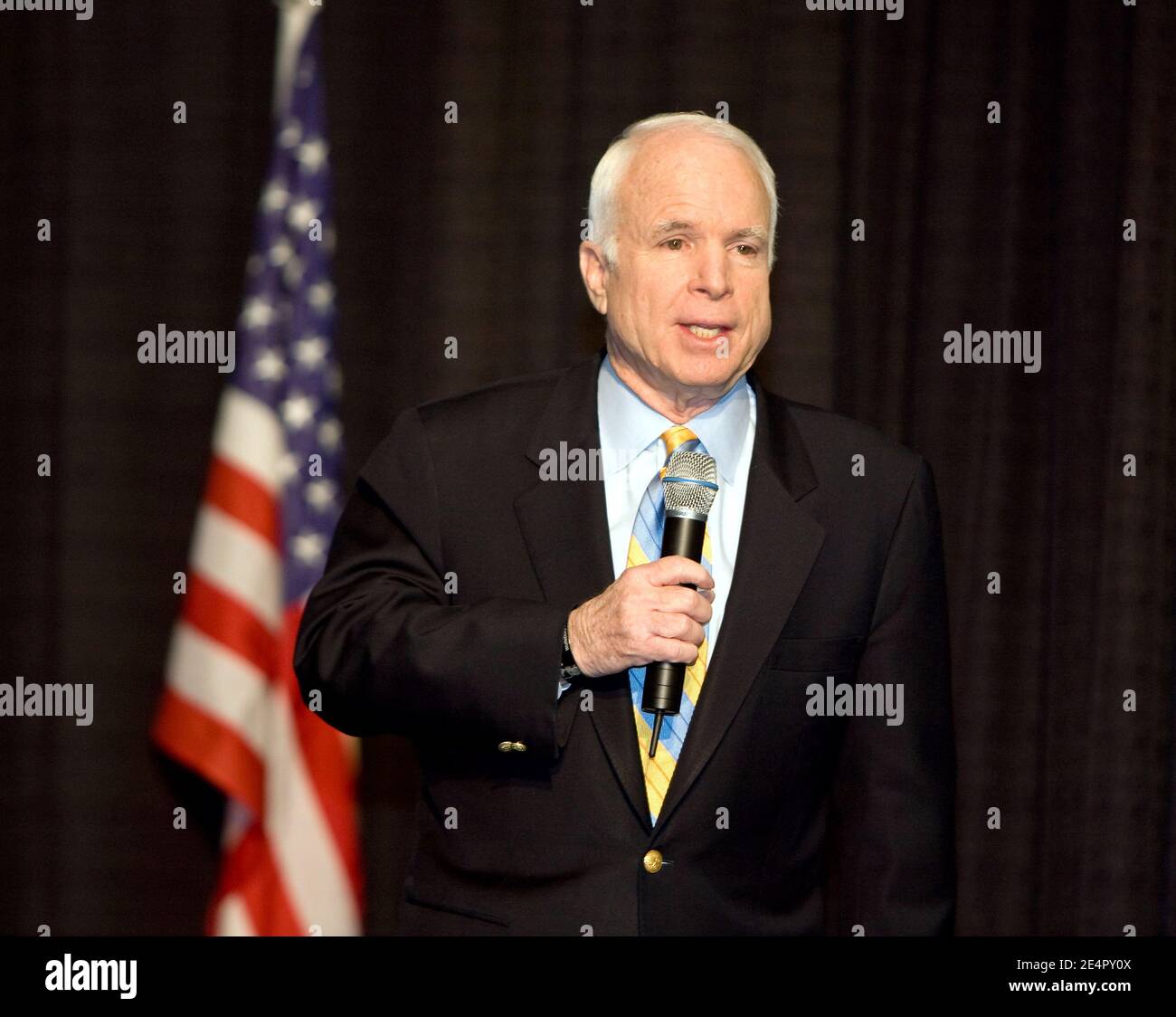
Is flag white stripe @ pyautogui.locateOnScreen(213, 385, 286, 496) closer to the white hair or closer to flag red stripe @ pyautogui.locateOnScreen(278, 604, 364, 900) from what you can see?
flag red stripe @ pyautogui.locateOnScreen(278, 604, 364, 900)

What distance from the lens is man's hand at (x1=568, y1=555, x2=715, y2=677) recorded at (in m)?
1.84

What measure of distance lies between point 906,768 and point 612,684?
1.77 ft

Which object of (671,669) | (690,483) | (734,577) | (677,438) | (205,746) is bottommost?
(205,746)

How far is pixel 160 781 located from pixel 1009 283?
234cm

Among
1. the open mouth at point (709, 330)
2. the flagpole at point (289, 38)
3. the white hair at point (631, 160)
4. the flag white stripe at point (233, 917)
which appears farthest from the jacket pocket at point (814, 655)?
the flagpole at point (289, 38)

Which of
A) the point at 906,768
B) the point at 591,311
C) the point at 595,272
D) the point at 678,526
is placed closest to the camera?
the point at 678,526

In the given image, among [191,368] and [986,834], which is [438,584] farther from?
[986,834]

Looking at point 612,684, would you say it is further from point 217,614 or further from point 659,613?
point 217,614

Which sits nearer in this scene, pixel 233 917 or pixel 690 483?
pixel 690 483

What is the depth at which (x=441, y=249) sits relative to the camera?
134 inches

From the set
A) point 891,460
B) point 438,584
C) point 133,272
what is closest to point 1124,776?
point 891,460

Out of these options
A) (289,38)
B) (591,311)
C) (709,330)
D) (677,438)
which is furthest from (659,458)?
(289,38)

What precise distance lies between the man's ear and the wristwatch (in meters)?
0.69

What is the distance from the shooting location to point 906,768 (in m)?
2.32
